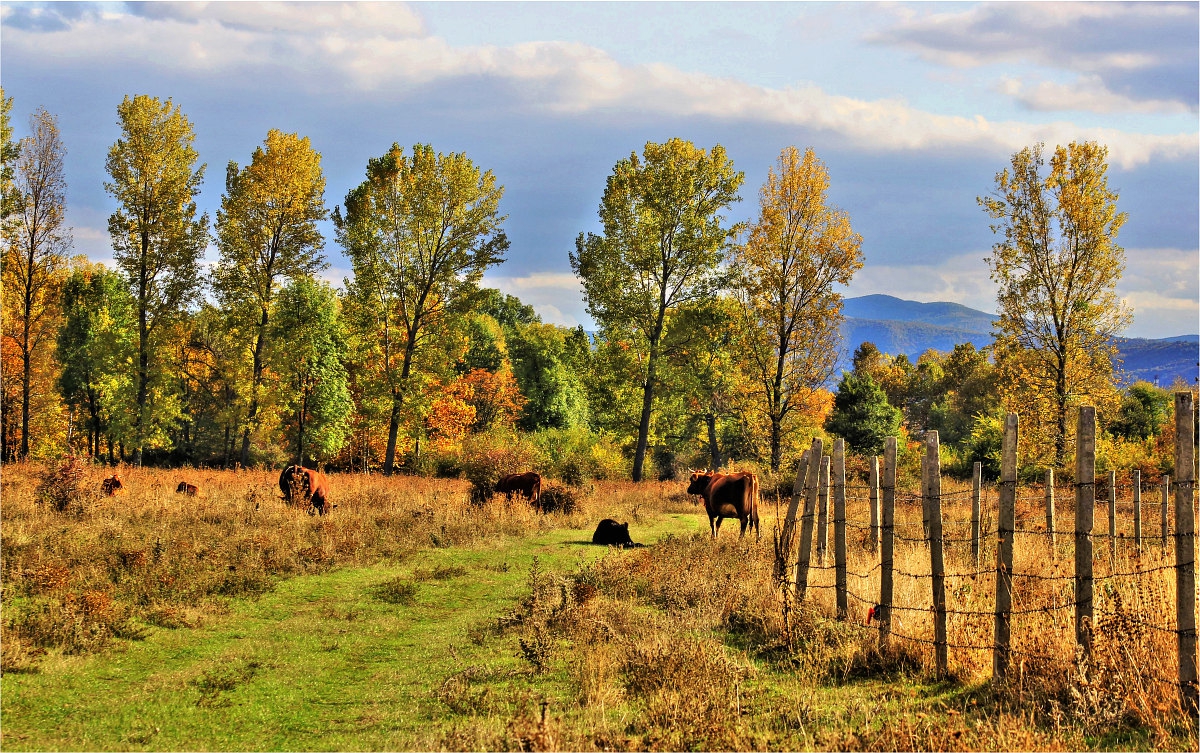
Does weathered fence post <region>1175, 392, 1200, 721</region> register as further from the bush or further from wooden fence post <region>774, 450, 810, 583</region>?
the bush

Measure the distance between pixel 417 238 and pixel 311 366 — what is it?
8083 millimetres

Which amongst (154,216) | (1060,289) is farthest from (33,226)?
(1060,289)

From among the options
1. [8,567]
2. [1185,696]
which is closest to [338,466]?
[8,567]

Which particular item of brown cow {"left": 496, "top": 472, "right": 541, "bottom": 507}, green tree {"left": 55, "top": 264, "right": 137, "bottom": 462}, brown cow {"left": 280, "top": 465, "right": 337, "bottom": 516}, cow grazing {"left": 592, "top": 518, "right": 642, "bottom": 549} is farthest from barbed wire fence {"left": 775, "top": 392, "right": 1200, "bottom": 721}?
green tree {"left": 55, "top": 264, "right": 137, "bottom": 462}

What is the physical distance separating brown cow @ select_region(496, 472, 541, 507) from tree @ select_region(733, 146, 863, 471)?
12340mm

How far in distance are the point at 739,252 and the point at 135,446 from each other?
2717cm

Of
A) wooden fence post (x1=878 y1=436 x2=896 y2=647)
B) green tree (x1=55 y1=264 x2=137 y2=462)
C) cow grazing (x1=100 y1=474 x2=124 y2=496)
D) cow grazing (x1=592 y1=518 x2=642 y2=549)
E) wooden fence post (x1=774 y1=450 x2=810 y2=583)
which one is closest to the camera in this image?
wooden fence post (x1=878 y1=436 x2=896 y2=647)

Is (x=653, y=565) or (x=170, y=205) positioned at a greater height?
(x=170, y=205)

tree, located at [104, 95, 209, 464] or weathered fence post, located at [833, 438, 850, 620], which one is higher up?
tree, located at [104, 95, 209, 464]

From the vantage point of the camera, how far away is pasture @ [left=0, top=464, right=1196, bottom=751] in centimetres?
629

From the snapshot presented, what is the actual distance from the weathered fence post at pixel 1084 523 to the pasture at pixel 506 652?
0.23 metres

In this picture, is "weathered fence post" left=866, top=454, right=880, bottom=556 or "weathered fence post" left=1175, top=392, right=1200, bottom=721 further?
"weathered fence post" left=866, top=454, right=880, bottom=556

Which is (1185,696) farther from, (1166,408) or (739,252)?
(1166,408)

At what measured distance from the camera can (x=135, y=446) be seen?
32.8m
